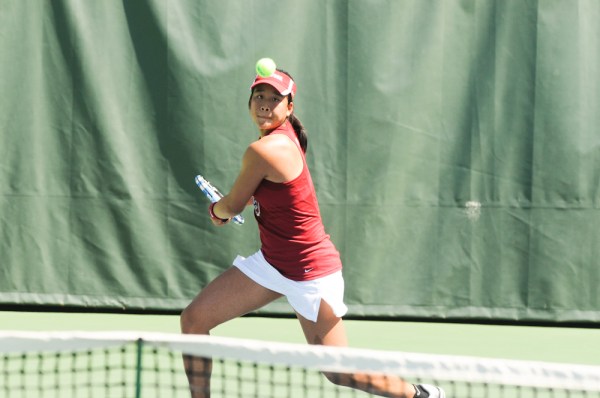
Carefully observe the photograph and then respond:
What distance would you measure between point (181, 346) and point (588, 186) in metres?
3.55

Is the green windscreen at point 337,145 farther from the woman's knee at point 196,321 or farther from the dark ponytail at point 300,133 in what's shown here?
the woman's knee at point 196,321

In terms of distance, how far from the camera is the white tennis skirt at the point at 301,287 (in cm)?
355

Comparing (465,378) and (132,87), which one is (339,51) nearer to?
(132,87)

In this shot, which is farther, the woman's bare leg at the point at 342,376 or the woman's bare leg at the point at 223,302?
the woman's bare leg at the point at 223,302

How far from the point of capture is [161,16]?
6113 millimetres

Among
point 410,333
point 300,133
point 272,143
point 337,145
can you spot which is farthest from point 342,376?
A: point 337,145

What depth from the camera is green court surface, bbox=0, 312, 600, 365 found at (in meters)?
5.34

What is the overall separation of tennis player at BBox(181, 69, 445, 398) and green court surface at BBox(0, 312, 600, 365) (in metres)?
1.77

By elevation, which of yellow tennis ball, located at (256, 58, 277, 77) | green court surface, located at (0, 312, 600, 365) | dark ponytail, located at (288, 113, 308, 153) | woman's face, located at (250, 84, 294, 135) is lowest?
green court surface, located at (0, 312, 600, 365)

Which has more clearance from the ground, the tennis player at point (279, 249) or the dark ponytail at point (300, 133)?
the dark ponytail at point (300, 133)

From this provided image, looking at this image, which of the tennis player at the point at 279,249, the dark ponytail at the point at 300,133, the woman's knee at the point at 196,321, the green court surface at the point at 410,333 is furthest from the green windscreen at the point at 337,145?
the woman's knee at the point at 196,321

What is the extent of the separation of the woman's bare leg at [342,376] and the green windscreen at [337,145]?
2555 mm

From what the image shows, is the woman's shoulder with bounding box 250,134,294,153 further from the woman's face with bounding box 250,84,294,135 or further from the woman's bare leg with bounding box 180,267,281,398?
the woman's bare leg with bounding box 180,267,281,398

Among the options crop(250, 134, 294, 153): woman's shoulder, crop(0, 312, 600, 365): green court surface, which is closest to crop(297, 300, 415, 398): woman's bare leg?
crop(250, 134, 294, 153): woman's shoulder
